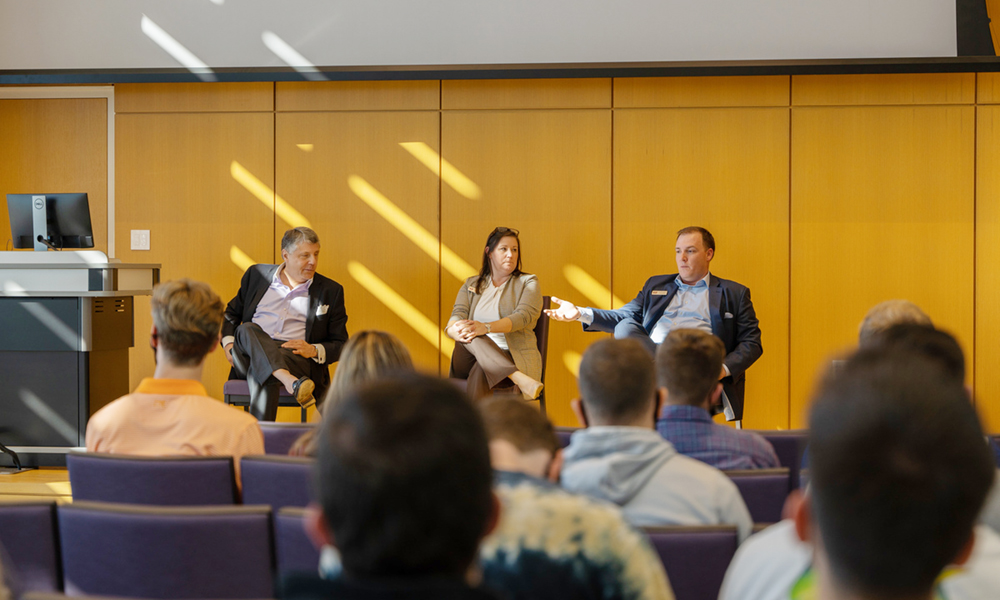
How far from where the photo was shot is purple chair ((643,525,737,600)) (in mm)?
1426

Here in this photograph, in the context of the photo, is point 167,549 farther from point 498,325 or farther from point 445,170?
point 445,170

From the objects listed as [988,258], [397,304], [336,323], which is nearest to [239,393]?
[336,323]

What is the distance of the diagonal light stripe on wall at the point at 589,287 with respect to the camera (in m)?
5.63

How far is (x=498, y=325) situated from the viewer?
4.40 meters

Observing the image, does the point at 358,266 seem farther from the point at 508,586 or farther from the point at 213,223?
the point at 508,586

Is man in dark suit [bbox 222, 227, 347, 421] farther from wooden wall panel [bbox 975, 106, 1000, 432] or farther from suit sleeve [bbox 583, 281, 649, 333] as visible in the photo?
wooden wall panel [bbox 975, 106, 1000, 432]

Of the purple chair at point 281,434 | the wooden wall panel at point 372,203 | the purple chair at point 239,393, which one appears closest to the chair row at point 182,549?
the purple chair at point 281,434

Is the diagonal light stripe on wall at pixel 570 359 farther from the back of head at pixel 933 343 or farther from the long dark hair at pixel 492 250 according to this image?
the back of head at pixel 933 343

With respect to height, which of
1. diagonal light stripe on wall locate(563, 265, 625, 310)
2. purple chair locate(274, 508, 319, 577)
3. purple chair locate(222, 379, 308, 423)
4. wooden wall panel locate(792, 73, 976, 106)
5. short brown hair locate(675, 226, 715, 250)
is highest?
wooden wall panel locate(792, 73, 976, 106)

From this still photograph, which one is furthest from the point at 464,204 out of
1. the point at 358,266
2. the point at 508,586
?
the point at 508,586

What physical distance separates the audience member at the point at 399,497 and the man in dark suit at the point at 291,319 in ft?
12.0

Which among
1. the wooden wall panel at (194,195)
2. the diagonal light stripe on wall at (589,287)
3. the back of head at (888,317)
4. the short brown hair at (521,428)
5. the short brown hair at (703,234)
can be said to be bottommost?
the short brown hair at (521,428)

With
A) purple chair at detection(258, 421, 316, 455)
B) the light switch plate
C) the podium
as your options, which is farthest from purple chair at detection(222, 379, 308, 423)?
the light switch plate

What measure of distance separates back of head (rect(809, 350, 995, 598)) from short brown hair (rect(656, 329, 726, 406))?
155cm
